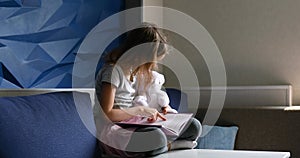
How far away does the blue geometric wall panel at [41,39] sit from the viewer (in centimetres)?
200

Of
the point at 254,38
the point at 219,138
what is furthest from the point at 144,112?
the point at 254,38

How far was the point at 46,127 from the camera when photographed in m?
1.40

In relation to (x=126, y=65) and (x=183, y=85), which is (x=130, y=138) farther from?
(x=183, y=85)

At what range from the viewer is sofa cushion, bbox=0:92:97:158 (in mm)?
1282

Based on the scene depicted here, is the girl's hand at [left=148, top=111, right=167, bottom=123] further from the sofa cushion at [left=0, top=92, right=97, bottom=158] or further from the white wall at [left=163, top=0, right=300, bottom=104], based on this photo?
the white wall at [left=163, top=0, right=300, bottom=104]

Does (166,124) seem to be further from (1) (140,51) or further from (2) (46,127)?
(2) (46,127)

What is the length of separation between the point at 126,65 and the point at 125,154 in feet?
1.23

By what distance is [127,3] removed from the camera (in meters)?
3.05

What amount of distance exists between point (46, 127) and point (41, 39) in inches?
35.2

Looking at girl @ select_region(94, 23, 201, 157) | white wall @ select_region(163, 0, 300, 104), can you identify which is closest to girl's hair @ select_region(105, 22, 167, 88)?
girl @ select_region(94, 23, 201, 157)

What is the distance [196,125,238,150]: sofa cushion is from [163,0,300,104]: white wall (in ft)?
1.44

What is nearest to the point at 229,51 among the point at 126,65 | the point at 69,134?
the point at 126,65

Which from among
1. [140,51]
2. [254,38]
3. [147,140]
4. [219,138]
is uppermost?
[254,38]

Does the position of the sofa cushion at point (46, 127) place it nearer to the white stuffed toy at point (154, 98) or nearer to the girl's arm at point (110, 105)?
the girl's arm at point (110, 105)
